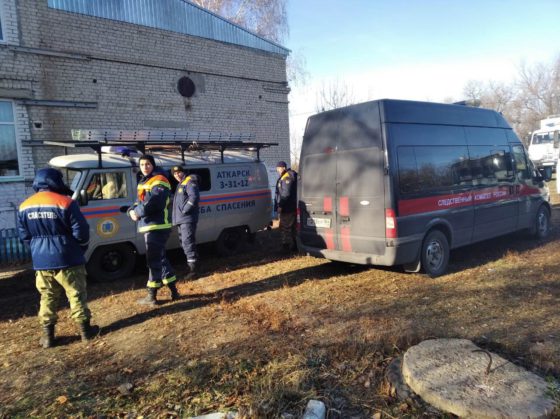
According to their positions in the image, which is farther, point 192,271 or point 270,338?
point 192,271

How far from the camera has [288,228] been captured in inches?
311

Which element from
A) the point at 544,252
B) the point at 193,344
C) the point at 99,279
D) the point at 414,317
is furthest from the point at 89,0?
the point at 544,252

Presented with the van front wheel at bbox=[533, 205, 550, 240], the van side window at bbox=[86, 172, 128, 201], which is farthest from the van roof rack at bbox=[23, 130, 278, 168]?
the van front wheel at bbox=[533, 205, 550, 240]

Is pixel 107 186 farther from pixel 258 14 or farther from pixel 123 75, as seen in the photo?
pixel 258 14

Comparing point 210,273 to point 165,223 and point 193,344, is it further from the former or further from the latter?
point 193,344

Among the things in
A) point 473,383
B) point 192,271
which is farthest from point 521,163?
point 192,271

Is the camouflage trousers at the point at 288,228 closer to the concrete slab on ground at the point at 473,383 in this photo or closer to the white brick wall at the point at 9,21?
the concrete slab on ground at the point at 473,383

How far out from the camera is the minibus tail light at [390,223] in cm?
516

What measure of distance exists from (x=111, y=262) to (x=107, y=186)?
125 cm

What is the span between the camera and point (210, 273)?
6.76 meters

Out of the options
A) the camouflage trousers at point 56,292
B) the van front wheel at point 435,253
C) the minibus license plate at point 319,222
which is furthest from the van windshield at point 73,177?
the van front wheel at point 435,253

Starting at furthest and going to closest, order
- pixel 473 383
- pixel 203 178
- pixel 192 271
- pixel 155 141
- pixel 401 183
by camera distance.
Result: pixel 203 178
pixel 155 141
pixel 192 271
pixel 401 183
pixel 473 383

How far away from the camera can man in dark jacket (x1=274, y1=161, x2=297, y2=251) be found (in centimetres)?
780

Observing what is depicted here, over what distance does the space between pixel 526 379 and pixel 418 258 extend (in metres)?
2.69
